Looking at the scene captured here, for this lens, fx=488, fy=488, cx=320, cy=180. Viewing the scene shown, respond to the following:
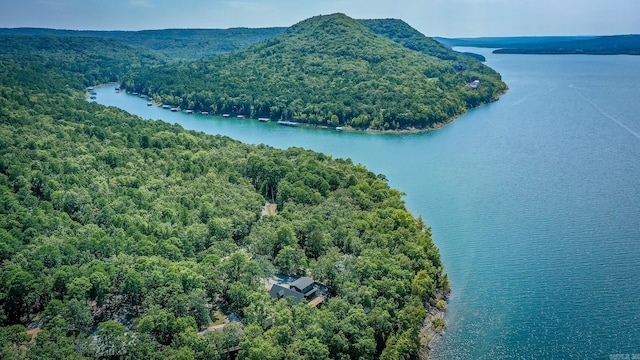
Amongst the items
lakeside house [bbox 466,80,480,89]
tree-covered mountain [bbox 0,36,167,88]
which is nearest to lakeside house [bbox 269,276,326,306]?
lakeside house [bbox 466,80,480,89]

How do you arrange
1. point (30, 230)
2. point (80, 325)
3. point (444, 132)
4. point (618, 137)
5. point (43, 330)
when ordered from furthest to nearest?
point (444, 132)
point (618, 137)
point (30, 230)
point (80, 325)
point (43, 330)

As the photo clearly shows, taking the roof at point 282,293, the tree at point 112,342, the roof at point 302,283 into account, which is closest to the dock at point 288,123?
the roof at point 302,283

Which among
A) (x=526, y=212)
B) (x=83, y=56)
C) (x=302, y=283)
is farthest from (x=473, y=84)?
(x=83, y=56)

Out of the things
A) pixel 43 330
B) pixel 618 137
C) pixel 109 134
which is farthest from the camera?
pixel 618 137

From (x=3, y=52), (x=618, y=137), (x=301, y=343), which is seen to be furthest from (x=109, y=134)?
(x=3, y=52)

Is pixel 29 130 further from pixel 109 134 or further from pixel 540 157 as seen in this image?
pixel 540 157

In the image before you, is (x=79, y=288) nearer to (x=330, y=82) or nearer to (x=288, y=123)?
(x=288, y=123)
